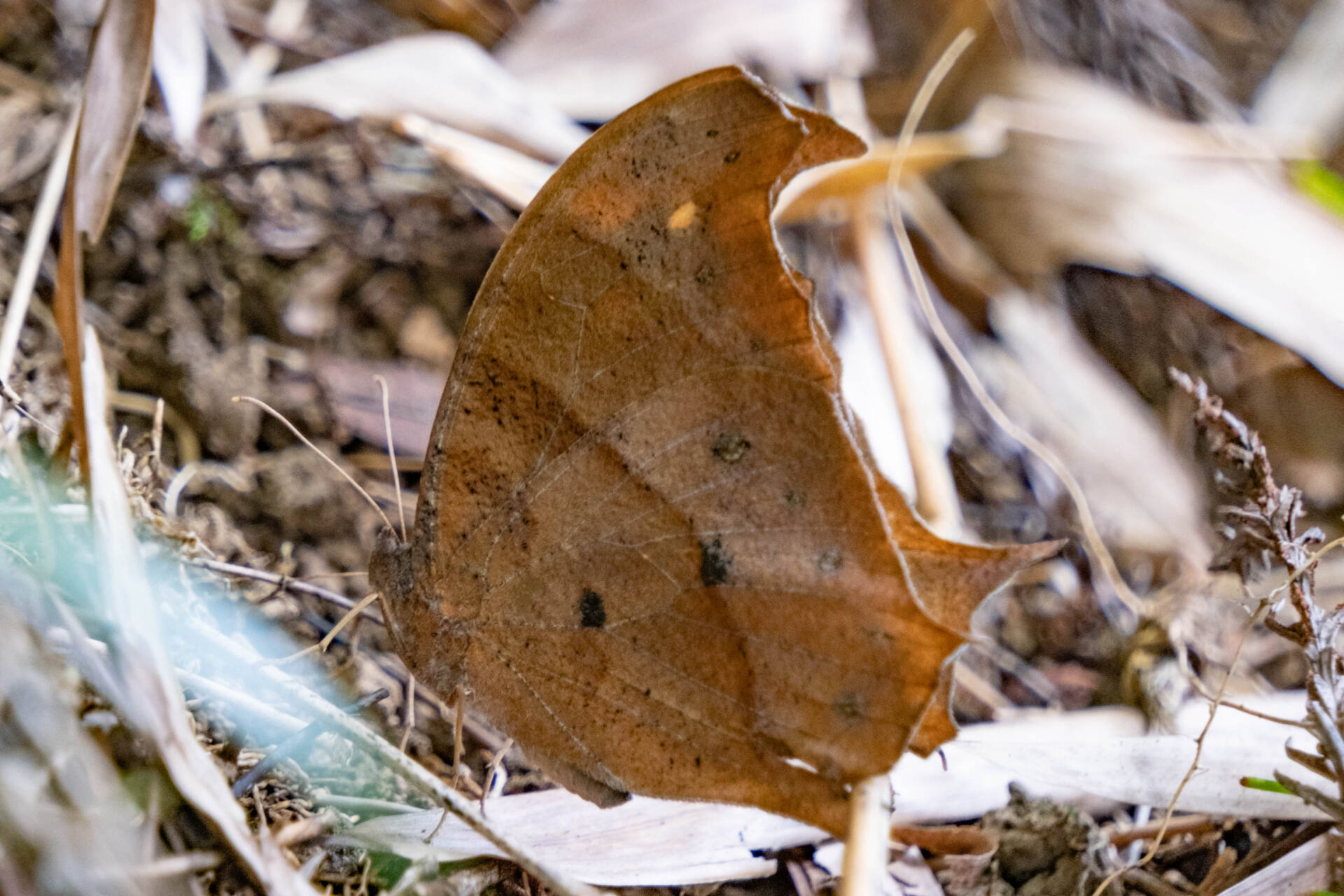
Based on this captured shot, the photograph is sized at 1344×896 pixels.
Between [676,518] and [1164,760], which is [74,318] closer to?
[676,518]

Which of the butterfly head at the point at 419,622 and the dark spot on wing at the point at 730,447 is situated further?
the butterfly head at the point at 419,622

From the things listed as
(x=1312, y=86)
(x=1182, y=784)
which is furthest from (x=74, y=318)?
(x=1312, y=86)

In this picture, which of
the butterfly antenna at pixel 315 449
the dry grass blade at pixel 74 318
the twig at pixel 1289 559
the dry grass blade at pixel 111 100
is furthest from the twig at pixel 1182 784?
the dry grass blade at pixel 111 100

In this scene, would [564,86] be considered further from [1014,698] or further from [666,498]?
[1014,698]

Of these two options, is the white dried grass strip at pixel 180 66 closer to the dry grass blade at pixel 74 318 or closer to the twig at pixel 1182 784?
the dry grass blade at pixel 74 318

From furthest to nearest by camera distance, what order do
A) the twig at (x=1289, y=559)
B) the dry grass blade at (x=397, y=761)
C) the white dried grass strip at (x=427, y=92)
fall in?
the white dried grass strip at (x=427, y=92), the twig at (x=1289, y=559), the dry grass blade at (x=397, y=761)

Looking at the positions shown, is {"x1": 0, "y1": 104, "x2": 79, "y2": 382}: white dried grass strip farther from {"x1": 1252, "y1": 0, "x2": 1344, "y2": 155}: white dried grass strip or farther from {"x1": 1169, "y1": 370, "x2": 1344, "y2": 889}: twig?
{"x1": 1252, "y1": 0, "x2": 1344, "y2": 155}: white dried grass strip

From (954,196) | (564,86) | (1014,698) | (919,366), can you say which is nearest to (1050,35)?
(954,196)
